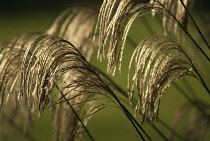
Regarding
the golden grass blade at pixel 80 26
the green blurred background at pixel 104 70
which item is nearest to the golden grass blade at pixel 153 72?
the golden grass blade at pixel 80 26

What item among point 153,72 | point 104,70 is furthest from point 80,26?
point 104,70

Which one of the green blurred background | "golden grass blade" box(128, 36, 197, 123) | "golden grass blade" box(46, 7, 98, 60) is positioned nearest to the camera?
"golden grass blade" box(128, 36, 197, 123)

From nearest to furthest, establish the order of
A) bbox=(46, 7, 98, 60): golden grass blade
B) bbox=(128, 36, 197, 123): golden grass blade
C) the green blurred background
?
bbox=(128, 36, 197, 123): golden grass blade → bbox=(46, 7, 98, 60): golden grass blade → the green blurred background

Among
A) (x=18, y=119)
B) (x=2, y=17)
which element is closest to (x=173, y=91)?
(x=2, y=17)

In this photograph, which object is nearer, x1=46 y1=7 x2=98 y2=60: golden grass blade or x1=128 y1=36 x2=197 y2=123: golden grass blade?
x1=128 y1=36 x2=197 y2=123: golden grass blade

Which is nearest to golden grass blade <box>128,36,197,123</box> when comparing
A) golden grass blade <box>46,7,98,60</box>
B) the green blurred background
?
golden grass blade <box>46,7,98,60</box>

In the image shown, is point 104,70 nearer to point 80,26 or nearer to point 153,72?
point 80,26

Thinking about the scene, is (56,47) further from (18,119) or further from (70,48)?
(18,119)

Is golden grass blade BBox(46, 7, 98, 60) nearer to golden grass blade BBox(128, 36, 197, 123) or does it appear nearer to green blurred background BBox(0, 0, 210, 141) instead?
golden grass blade BBox(128, 36, 197, 123)

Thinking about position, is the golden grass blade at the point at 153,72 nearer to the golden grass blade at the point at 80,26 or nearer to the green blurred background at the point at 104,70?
the golden grass blade at the point at 80,26

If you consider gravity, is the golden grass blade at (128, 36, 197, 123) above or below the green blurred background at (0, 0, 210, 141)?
above
